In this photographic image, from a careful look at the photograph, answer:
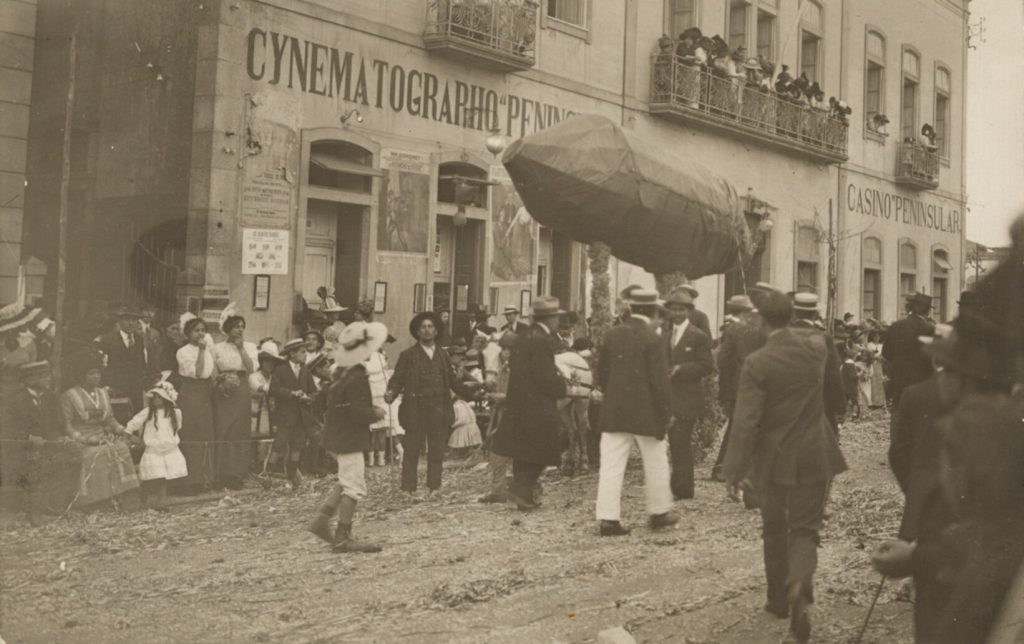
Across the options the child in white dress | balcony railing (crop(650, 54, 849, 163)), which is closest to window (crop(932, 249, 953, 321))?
balcony railing (crop(650, 54, 849, 163))

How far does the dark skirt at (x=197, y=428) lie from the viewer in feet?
35.5

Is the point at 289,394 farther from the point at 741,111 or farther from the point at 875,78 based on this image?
the point at 875,78

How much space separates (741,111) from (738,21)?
239 cm

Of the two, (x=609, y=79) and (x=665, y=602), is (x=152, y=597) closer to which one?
(x=665, y=602)

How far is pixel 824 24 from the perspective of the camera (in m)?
25.8

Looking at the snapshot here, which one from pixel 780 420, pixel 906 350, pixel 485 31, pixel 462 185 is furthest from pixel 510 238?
pixel 780 420

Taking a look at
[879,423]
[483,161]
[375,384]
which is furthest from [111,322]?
[879,423]

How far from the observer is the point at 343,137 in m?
15.2

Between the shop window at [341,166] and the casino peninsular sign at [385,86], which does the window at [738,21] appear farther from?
the shop window at [341,166]

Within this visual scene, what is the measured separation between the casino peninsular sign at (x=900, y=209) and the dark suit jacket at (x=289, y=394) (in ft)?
60.1

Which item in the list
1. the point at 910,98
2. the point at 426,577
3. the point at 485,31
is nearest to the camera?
the point at 426,577

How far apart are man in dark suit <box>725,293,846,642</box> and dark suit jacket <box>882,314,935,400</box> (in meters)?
4.52

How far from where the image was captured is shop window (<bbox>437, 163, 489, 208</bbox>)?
53.7ft

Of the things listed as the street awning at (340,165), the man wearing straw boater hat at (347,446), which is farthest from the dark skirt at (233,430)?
the street awning at (340,165)
